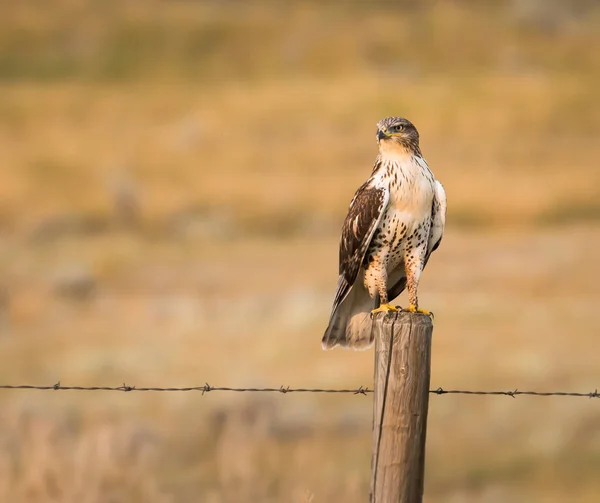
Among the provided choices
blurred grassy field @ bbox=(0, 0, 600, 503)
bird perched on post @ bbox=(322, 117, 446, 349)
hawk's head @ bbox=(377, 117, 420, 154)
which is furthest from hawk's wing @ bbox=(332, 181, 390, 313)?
blurred grassy field @ bbox=(0, 0, 600, 503)

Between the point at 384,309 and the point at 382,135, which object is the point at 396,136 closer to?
the point at 382,135

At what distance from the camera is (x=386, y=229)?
20.6 ft

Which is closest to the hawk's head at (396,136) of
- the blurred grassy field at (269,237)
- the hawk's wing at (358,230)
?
the hawk's wing at (358,230)

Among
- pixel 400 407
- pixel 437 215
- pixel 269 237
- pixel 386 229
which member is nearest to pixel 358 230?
pixel 386 229

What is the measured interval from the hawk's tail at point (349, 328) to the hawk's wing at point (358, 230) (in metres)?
0.09

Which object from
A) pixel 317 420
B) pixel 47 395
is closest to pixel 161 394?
pixel 47 395

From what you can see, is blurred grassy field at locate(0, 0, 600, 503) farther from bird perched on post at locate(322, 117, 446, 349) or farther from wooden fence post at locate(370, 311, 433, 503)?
bird perched on post at locate(322, 117, 446, 349)

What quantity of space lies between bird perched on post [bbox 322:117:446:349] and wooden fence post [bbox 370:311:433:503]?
1243mm

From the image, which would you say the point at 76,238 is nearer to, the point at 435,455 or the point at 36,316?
the point at 36,316

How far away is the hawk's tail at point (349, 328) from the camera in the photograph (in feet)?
20.8

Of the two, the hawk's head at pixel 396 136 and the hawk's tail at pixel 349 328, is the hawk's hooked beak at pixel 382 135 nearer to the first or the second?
the hawk's head at pixel 396 136

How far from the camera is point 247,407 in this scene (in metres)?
12.2

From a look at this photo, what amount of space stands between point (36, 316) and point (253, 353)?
14.5ft

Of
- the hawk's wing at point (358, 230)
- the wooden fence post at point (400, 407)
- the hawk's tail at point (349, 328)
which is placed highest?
the hawk's wing at point (358, 230)
